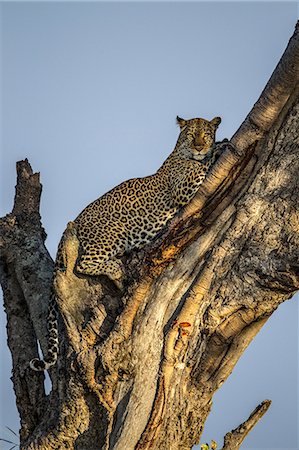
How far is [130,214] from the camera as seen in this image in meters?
10.4

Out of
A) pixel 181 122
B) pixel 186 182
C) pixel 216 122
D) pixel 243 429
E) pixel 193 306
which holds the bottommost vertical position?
pixel 243 429

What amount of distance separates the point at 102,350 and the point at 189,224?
65.2 inches

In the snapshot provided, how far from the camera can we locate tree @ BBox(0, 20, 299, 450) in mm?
8062

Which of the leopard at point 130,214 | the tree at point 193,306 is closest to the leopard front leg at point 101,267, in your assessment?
the leopard at point 130,214

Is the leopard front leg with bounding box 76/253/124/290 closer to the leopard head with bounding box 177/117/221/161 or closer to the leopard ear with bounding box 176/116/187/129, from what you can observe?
the leopard head with bounding box 177/117/221/161

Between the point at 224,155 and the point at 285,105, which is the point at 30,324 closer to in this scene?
the point at 224,155

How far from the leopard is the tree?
1.67 ft

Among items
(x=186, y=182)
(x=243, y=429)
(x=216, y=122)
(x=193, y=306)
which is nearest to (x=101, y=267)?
(x=193, y=306)

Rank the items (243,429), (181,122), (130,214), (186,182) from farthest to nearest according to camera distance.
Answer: (181,122) → (130,214) → (186,182) → (243,429)

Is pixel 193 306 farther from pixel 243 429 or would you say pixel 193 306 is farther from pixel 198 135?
pixel 198 135

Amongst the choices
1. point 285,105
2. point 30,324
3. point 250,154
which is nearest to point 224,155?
point 250,154

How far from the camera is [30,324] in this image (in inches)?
414

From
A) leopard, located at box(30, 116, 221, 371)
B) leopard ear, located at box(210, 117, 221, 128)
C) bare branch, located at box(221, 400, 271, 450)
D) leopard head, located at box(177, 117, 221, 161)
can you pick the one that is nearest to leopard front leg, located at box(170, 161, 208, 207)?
leopard, located at box(30, 116, 221, 371)

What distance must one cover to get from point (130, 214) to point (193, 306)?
2.44 meters
